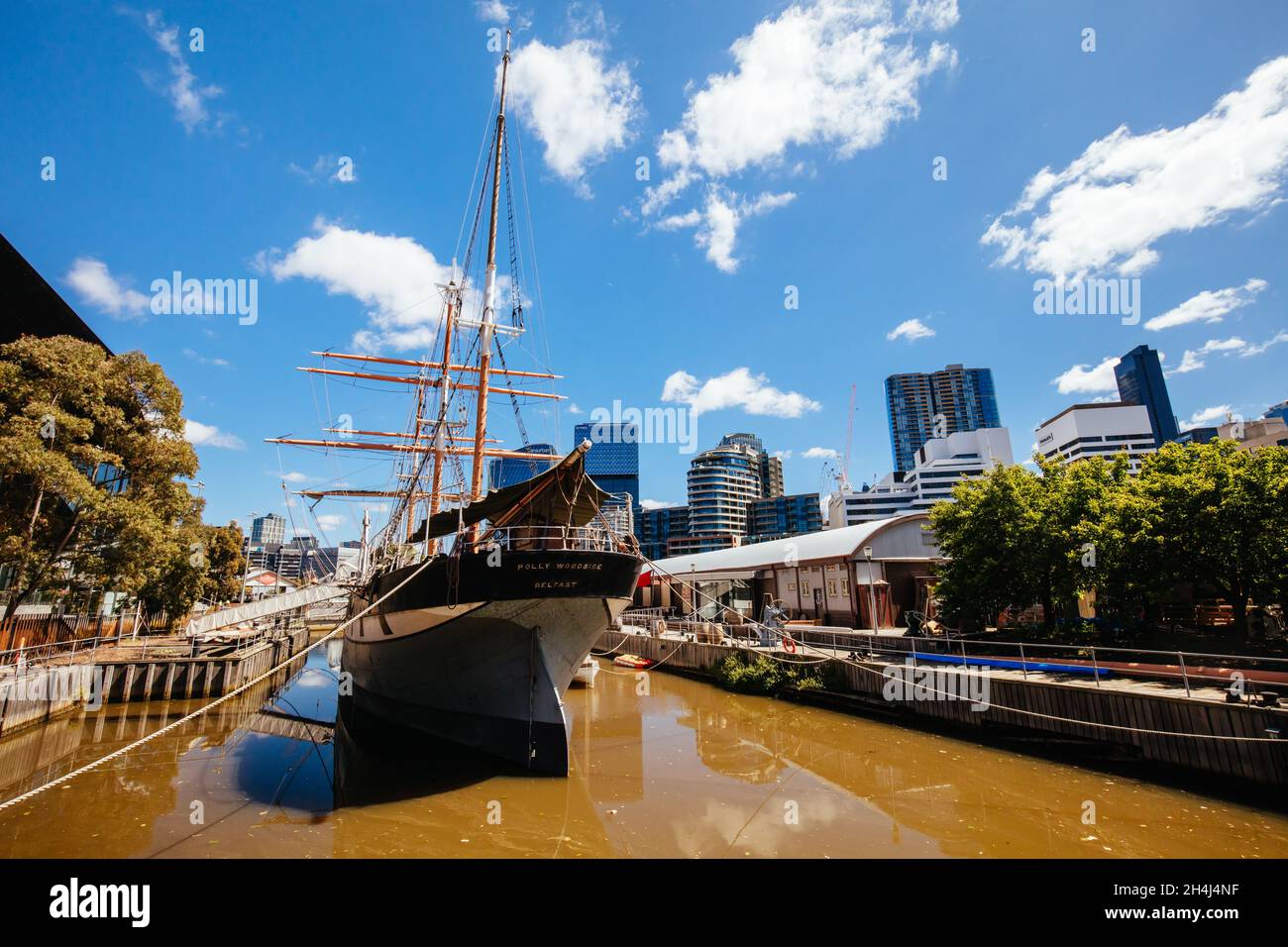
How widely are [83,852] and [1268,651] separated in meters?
26.8

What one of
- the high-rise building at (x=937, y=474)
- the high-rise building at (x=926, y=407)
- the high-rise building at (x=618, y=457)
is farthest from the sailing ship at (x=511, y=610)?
the high-rise building at (x=926, y=407)

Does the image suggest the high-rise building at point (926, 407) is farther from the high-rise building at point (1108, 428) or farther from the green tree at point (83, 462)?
the green tree at point (83, 462)

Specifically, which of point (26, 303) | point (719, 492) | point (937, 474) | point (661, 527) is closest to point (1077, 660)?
point (26, 303)

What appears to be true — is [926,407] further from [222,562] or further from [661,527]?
[222,562]

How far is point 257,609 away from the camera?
36.2 meters

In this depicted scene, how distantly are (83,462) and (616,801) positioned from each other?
770 inches

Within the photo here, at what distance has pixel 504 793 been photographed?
11.8 metres

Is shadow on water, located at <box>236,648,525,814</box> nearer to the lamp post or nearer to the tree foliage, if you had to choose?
A: the tree foliage

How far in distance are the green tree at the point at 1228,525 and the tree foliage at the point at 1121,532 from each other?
1.0 inches
